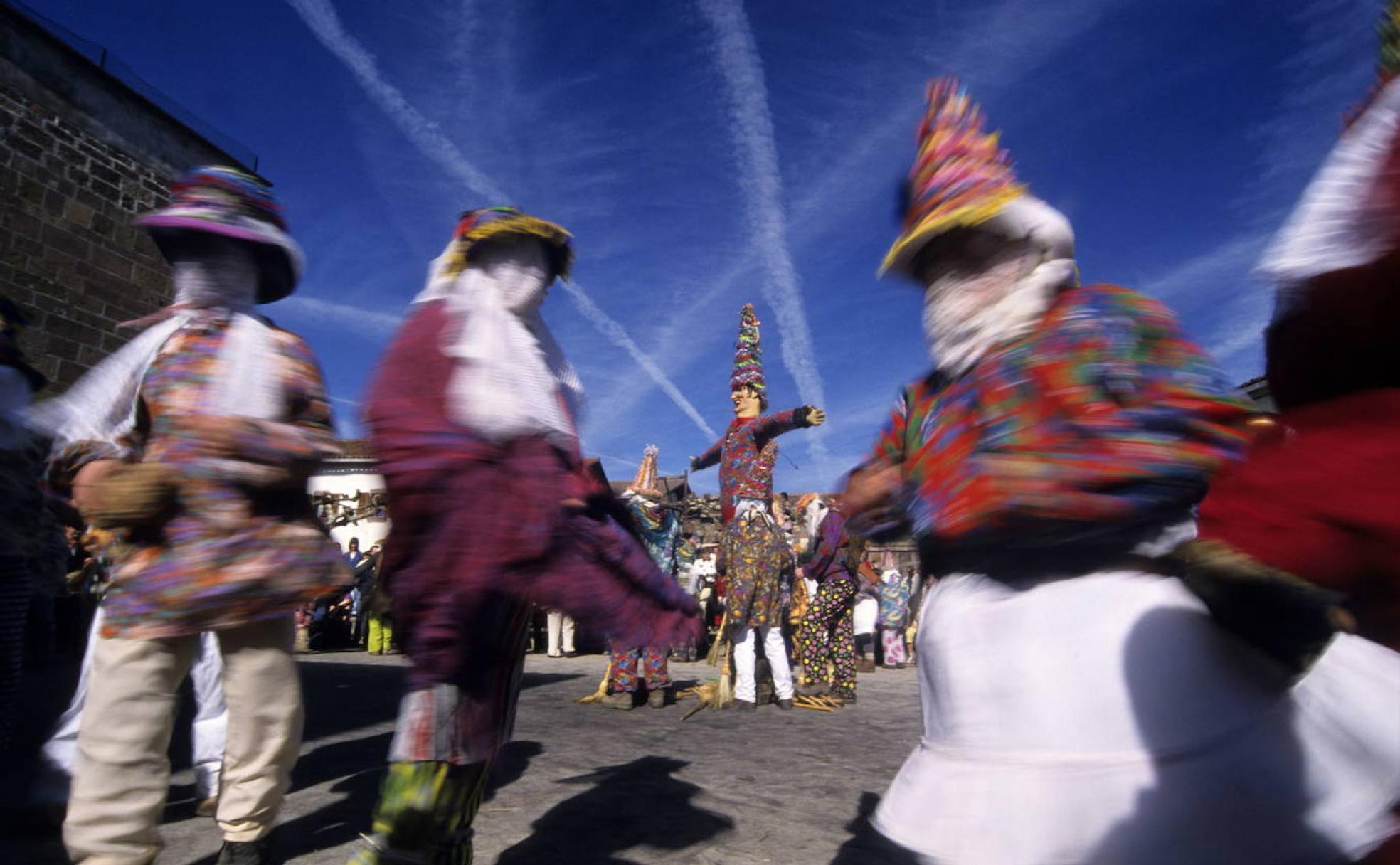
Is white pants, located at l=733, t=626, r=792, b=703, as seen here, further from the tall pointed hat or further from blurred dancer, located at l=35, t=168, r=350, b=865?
the tall pointed hat

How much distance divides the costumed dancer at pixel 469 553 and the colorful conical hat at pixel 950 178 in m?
0.87

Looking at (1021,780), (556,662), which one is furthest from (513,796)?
(556,662)

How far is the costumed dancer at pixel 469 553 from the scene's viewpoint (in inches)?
64.2

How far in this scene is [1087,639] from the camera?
1217mm

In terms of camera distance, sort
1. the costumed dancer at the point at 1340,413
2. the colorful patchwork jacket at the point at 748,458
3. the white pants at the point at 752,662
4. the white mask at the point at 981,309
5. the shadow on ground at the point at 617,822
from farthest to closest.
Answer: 1. the white pants at the point at 752,662
2. the colorful patchwork jacket at the point at 748,458
3. the shadow on ground at the point at 617,822
4. the white mask at the point at 981,309
5. the costumed dancer at the point at 1340,413

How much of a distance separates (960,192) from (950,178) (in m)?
0.06

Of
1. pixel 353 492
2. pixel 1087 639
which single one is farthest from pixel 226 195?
pixel 353 492

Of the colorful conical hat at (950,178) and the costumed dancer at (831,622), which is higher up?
the colorful conical hat at (950,178)

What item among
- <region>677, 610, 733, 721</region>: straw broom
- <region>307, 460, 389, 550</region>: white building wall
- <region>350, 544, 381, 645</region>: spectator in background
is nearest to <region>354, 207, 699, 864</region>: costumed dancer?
<region>677, 610, 733, 721</region>: straw broom

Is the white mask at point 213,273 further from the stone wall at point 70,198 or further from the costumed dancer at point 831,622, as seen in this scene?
the stone wall at point 70,198

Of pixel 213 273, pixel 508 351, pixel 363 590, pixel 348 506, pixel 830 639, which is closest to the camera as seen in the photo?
pixel 508 351

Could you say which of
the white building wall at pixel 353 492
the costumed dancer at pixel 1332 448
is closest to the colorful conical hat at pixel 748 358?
the costumed dancer at pixel 1332 448

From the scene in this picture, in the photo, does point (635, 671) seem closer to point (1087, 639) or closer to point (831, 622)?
point (831, 622)

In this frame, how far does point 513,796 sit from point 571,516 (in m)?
2.22
